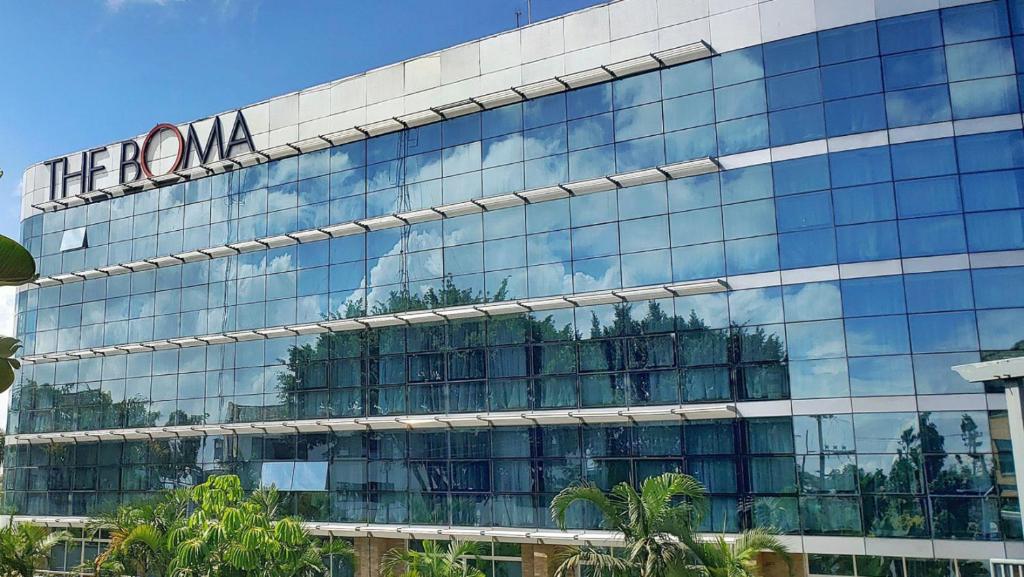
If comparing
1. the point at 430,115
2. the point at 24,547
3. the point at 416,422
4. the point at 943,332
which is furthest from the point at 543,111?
the point at 24,547

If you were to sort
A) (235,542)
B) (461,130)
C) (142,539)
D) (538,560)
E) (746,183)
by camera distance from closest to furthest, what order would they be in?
(235,542) → (746,183) → (538,560) → (142,539) → (461,130)

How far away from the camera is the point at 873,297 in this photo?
25.6 meters

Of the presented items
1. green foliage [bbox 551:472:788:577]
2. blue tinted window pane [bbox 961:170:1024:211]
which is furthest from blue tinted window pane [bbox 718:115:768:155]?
green foliage [bbox 551:472:788:577]

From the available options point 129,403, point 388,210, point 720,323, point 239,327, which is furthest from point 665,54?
point 129,403

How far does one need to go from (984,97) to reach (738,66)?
6.40m

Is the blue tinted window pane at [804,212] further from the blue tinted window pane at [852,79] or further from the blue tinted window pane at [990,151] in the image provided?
the blue tinted window pane at [990,151]

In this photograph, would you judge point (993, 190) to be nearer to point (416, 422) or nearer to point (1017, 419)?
point (1017, 419)

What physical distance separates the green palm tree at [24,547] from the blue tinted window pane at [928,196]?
30922 millimetres

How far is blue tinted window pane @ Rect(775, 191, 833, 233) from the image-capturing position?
26.4 metres

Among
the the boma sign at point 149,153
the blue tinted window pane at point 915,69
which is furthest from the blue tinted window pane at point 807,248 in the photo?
the the boma sign at point 149,153

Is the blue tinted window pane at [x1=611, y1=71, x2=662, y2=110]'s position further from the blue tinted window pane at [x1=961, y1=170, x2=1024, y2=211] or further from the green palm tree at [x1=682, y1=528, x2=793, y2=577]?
the green palm tree at [x1=682, y1=528, x2=793, y2=577]

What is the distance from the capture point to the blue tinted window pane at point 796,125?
87.9 ft

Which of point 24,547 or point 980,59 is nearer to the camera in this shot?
point 980,59

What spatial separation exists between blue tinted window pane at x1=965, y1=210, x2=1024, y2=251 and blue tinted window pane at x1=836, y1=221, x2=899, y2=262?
70.8 inches
